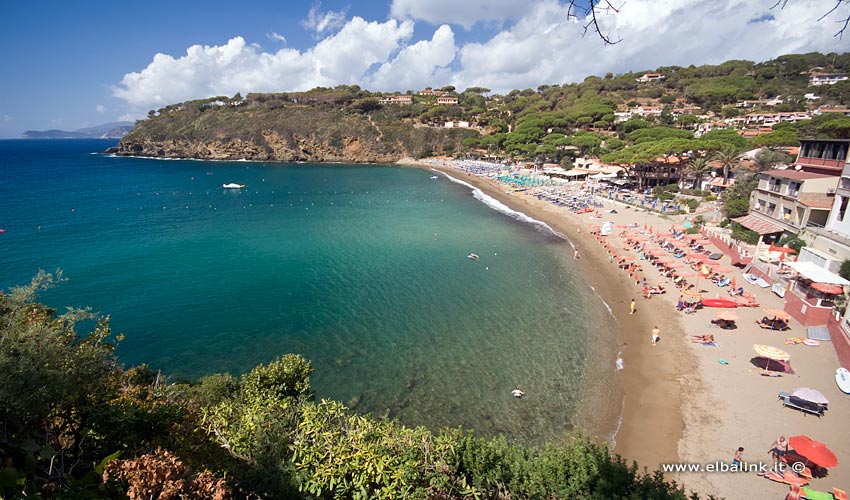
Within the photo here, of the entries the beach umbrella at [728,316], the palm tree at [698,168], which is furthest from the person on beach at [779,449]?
→ the palm tree at [698,168]

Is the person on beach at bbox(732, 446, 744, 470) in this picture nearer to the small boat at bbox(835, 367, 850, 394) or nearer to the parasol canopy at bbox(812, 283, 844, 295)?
the small boat at bbox(835, 367, 850, 394)

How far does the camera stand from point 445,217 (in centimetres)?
4753

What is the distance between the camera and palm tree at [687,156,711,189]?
4594cm

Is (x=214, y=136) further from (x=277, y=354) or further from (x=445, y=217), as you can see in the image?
(x=277, y=354)

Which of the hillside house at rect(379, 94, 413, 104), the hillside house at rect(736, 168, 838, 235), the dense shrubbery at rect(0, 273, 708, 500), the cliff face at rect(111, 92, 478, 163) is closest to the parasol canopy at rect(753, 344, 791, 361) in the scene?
the dense shrubbery at rect(0, 273, 708, 500)

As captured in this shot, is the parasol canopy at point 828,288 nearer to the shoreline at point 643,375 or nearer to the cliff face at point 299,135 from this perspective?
the shoreline at point 643,375

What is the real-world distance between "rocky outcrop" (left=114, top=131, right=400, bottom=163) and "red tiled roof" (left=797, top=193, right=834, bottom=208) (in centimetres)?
9180

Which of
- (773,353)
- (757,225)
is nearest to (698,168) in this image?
(757,225)

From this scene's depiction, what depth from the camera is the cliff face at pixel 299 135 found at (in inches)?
4279

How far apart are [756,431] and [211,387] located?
1886 cm

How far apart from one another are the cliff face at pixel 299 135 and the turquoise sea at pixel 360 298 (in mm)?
59572

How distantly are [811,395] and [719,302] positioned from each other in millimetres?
9264

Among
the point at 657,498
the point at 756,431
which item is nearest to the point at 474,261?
the point at 756,431

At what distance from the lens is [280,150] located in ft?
367
